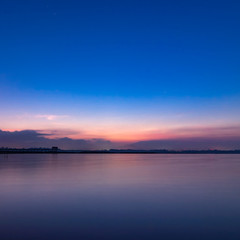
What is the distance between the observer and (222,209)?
11953 millimetres

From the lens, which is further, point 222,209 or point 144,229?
point 222,209

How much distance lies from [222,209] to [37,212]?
28.7ft

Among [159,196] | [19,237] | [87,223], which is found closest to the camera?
[19,237]

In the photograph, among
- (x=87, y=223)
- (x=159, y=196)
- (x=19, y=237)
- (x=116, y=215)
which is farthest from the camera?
(x=159, y=196)

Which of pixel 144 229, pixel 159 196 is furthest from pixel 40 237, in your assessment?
pixel 159 196

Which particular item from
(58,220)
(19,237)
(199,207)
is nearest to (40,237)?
(19,237)

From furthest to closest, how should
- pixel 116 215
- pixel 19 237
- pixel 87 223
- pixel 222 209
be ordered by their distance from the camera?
A: pixel 222 209 < pixel 116 215 < pixel 87 223 < pixel 19 237

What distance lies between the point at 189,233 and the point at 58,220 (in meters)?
5.01

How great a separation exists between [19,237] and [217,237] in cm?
633

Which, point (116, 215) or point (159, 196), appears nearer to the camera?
point (116, 215)

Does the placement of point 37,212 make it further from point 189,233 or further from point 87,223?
point 189,233

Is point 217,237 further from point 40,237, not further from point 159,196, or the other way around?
point 159,196

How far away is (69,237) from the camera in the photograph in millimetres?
7801

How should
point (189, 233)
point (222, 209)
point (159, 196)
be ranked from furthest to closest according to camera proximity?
point (159, 196), point (222, 209), point (189, 233)
